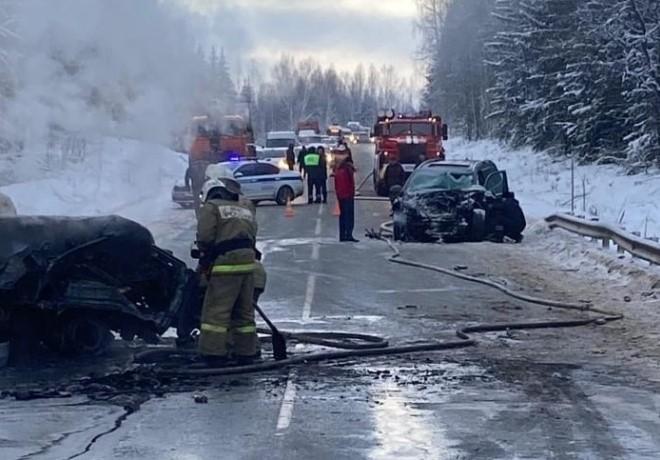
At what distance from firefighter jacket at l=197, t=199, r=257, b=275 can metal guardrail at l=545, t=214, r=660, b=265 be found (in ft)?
26.7

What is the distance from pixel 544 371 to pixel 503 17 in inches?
1682

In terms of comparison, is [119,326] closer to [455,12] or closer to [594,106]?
[594,106]

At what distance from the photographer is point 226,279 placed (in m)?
10.8

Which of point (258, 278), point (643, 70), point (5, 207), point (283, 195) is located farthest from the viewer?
point (283, 195)

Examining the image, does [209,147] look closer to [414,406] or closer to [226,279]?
[226,279]

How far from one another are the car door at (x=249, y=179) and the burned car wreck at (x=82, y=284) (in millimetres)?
25674

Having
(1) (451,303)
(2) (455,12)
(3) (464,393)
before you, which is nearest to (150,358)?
(3) (464,393)

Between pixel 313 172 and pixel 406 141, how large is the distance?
11.9 ft

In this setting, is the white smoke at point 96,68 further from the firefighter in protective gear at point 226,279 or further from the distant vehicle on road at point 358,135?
the distant vehicle on road at point 358,135

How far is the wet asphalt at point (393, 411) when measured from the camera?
25.6 ft

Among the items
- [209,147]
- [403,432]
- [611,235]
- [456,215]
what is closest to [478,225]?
[456,215]

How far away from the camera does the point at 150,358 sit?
36.6 ft

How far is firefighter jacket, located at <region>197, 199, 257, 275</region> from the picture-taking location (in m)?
10.9

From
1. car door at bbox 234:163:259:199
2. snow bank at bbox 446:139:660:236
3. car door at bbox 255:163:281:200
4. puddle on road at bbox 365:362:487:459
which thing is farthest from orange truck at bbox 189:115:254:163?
puddle on road at bbox 365:362:487:459
